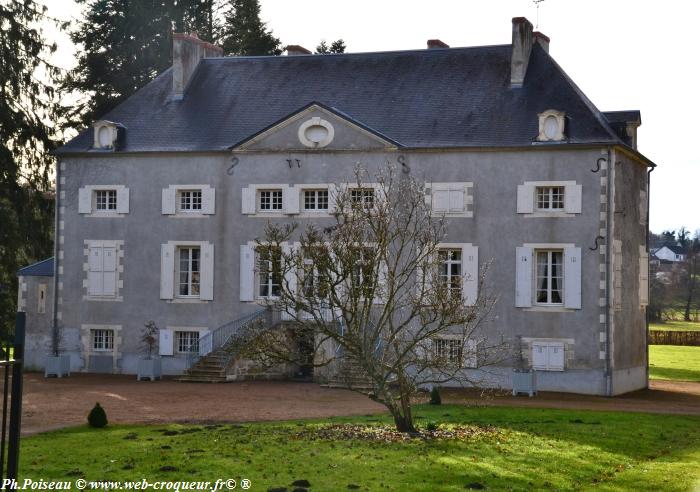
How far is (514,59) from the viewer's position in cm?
2836

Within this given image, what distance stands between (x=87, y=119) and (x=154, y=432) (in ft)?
87.0

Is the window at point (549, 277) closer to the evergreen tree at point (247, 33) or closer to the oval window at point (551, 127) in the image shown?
the oval window at point (551, 127)

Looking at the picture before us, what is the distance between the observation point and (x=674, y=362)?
38.8 meters

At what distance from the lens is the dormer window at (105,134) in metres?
29.8

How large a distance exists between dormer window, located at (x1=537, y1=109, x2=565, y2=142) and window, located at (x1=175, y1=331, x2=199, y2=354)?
9869mm

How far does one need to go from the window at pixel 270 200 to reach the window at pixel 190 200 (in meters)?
1.68

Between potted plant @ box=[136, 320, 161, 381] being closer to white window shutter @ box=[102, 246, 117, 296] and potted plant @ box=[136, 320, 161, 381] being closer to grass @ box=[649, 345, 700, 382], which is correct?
white window shutter @ box=[102, 246, 117, 296]

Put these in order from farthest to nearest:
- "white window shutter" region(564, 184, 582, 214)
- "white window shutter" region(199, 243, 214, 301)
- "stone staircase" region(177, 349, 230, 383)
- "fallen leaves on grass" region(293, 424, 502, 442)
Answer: "white window shutter" region(199, 243, 214, 301)
"stone staircase" region(177, 349, 230, 383)
"white window shutter" region(564, 184, 582, 214)
"fallen leaves on grass" region(293, 424, 502, 442)

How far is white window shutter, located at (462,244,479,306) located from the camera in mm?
26531

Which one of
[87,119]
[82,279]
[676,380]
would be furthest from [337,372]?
[87,119]

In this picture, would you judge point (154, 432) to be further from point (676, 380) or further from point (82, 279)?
point (676, 380)

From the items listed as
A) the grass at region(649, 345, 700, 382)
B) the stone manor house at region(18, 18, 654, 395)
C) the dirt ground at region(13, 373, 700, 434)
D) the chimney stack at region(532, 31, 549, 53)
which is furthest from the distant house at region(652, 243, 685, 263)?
the dirt ground at region(13, 373, 700, 434)

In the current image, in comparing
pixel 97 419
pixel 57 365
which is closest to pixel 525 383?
pixel 97 419

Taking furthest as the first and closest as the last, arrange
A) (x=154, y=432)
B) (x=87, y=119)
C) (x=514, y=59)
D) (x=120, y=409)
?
(x=87, y=119)
(x=514, y=59)
(x=120, y=409)
(x=154, y=432)
